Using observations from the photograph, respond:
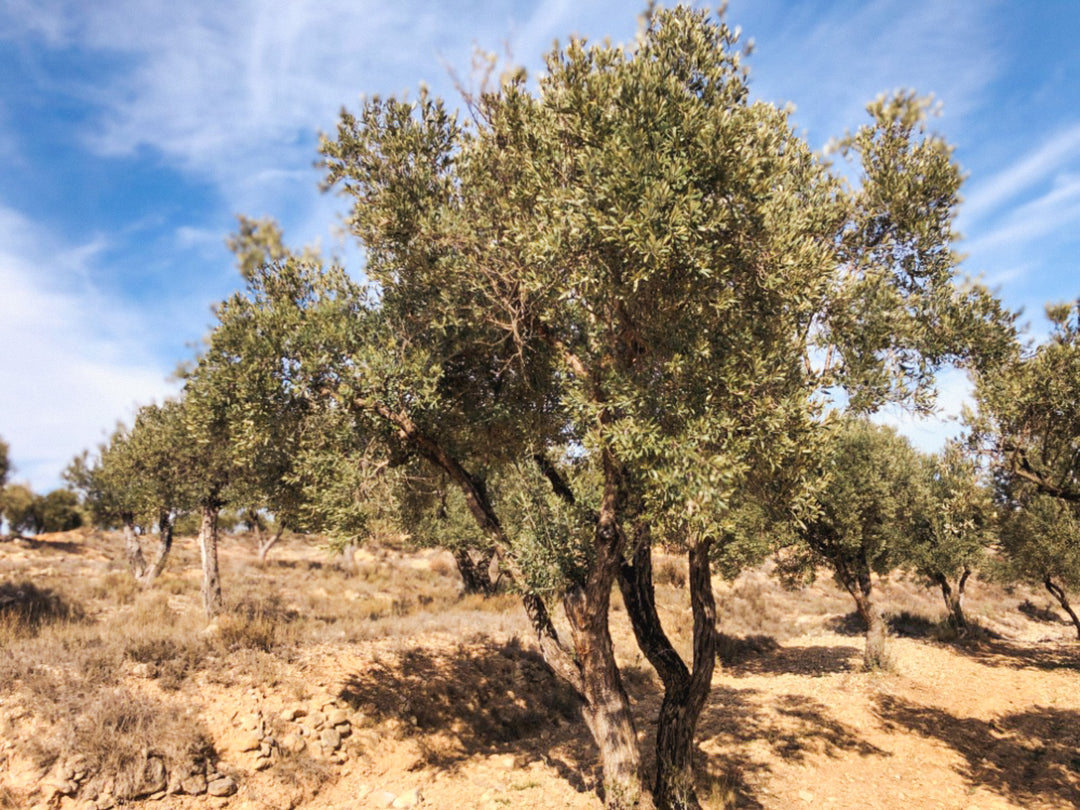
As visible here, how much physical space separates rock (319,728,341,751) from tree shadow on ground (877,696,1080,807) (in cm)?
1516

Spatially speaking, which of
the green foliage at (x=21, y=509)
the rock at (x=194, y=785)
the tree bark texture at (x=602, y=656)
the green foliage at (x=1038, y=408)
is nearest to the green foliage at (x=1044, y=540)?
the green foliage at (x=1038, y=408)

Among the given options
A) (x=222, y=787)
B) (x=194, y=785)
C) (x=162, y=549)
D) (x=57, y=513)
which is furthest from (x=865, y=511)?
(x=57, y=513)

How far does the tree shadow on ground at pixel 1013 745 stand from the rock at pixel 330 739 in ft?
49.7

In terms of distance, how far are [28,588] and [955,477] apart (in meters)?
33.1

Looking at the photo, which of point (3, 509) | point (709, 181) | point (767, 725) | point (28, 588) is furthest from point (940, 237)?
point (3, 509)

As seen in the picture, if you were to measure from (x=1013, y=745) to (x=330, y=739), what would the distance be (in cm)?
1809

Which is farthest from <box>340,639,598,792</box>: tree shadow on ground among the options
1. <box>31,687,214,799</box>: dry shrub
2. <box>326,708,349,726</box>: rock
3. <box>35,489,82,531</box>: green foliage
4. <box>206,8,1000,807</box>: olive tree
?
<box>35,489,82,531</box>: green foliage

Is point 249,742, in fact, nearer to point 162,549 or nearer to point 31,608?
point 31,608

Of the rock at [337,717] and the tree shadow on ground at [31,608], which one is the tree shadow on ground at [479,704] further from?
the tree shadow on ground at [31,608]

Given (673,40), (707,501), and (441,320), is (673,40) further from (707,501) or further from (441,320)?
(707,501)

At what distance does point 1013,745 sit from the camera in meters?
15.4

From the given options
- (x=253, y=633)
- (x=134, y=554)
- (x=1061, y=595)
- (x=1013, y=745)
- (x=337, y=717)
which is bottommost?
(x=1013, y=745)

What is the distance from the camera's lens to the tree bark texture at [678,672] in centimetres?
1086

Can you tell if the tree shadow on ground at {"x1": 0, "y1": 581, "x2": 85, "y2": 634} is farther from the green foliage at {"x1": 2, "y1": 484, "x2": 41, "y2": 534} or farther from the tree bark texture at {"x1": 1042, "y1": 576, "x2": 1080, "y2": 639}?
the tree bark texture at {"x1": 1042, "y1": 576, "x2": 1080, "y2": 639}
